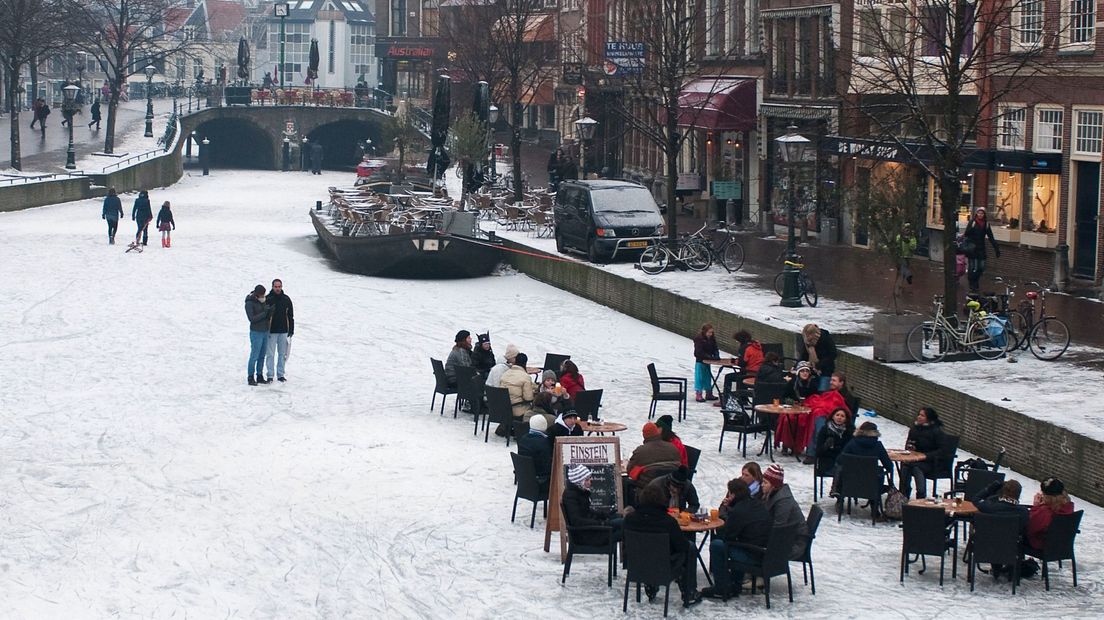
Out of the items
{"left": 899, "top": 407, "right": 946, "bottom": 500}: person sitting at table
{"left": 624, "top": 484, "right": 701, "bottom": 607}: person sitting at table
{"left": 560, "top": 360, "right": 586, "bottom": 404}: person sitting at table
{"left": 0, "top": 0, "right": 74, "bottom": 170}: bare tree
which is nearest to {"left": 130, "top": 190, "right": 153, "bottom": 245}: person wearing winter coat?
{"left": 0, "top": 0, "right": 74, "bottom": 170}: bare tree

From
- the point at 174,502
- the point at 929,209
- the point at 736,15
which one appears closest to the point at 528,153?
the point at 736,15

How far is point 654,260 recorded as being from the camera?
34188 mm

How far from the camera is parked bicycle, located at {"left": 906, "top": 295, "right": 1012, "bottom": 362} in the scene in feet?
72.4

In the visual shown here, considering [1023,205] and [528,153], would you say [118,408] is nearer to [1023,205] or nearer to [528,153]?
[1023,205]

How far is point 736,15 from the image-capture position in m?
47.7

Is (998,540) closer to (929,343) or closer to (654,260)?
(929,343)

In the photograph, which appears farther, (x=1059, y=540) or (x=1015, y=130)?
(x=1015, y=130)

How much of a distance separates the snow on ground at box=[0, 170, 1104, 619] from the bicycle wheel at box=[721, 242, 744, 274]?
9.34 feet

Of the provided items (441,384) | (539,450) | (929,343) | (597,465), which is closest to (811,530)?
(597,465)

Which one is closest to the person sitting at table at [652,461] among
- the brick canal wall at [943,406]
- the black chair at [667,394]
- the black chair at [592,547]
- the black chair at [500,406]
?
the black chair at [592,547]

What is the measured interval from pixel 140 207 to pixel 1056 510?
31818 mm

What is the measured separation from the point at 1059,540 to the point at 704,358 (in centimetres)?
904

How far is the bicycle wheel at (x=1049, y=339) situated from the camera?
2184 cm

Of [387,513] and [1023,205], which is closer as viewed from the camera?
[387,513]
